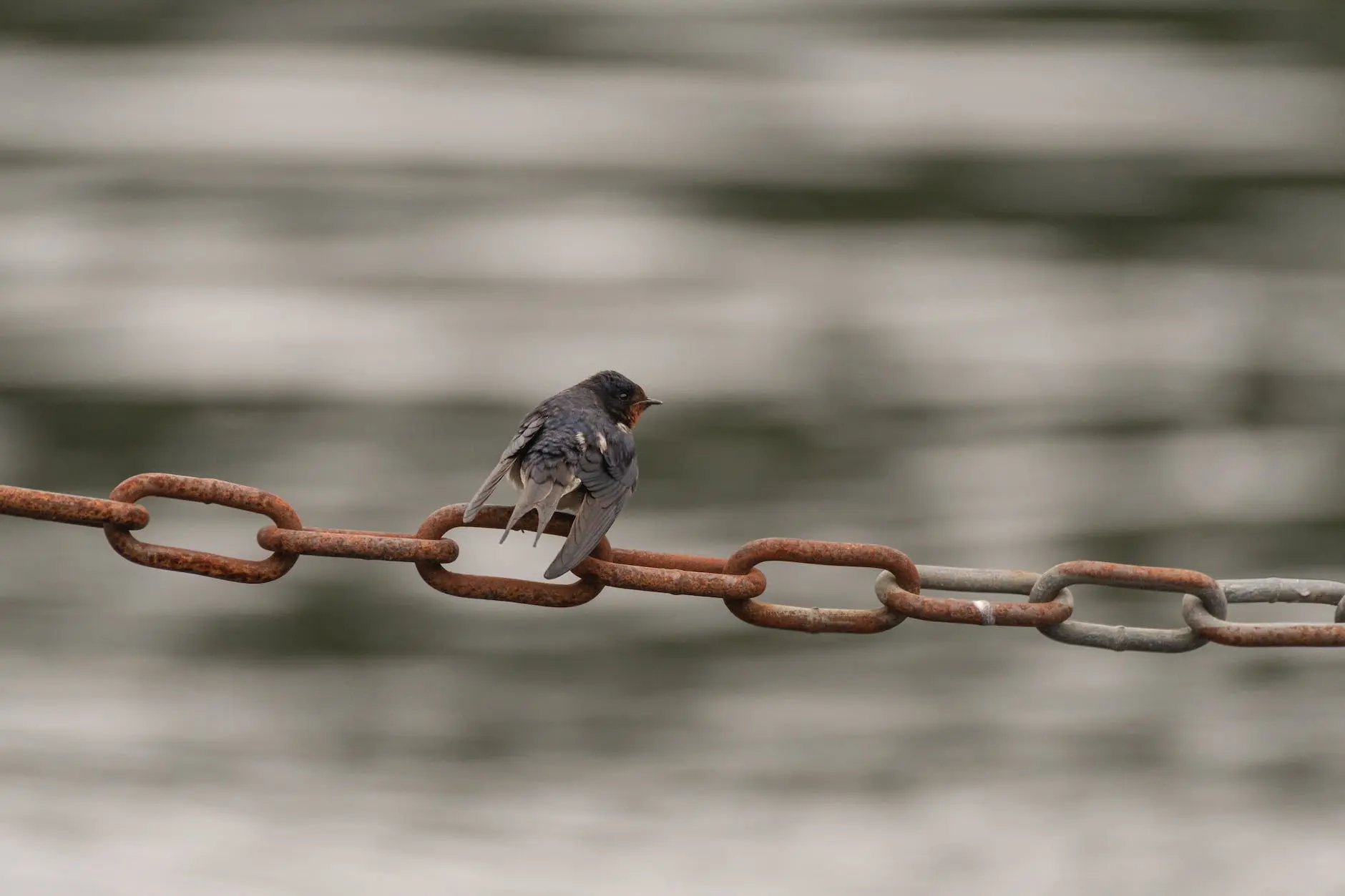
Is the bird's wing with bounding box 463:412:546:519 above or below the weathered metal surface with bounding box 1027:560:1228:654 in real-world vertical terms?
above

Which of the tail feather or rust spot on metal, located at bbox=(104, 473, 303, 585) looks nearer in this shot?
rust spot on metal, located at bbox=(104, 473, 303, 585)

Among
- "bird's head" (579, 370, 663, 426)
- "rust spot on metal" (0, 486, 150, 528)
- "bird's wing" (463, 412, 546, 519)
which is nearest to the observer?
"rust spot on metal" (0, 486, 150, 528)

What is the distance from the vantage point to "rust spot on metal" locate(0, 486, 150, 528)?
3.61ft

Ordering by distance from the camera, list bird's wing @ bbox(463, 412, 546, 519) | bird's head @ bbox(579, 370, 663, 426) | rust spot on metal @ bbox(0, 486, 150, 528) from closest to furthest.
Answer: rust spot on metal @ bbox(0, 486, 150, 528) → bird's wing @ bbox(463, 412, 546, 519) → bird's head @ bbox(579, 370, 663, 426)

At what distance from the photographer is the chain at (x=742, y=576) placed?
1.13 m

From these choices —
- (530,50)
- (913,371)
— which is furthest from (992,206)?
(530,50)

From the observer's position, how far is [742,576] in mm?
1205

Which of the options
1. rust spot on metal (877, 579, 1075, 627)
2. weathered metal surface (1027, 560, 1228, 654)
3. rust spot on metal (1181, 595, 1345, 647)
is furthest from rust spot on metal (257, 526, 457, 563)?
rust spot on metal (1181, 595, 1345, 647)

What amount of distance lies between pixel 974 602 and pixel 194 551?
2.54 ft

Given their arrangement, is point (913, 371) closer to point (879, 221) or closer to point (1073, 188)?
point (879, 221)

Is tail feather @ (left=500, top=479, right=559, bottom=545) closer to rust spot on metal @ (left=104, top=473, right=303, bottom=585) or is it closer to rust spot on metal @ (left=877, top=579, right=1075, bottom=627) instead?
rust spot on metal @ (left=104, top=473, right=303, bottom=585)

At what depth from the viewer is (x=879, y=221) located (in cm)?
191

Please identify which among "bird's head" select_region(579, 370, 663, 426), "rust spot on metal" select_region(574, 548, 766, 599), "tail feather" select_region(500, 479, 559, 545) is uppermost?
"bird's head" select_region(579, 370, 663, 426)

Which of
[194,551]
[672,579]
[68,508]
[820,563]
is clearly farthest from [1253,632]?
[68,508]
